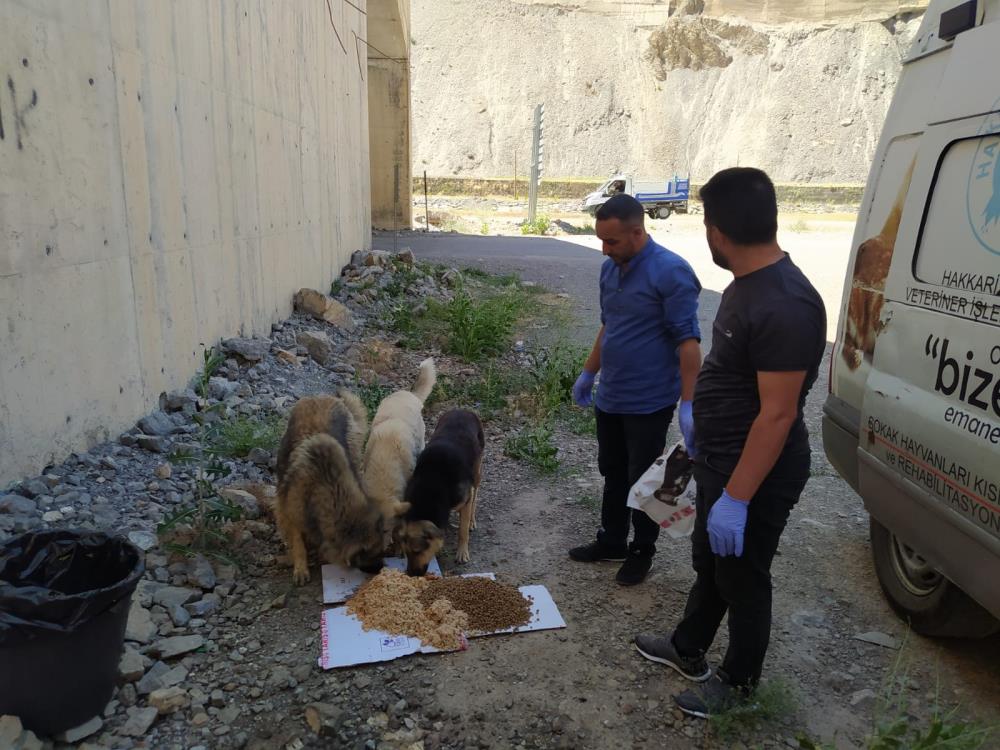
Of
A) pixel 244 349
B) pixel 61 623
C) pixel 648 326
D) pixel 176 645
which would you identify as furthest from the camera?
pixel 244 349

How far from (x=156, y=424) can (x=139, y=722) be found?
8.41 ft

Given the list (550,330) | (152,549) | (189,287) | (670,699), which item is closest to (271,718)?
(152,549)

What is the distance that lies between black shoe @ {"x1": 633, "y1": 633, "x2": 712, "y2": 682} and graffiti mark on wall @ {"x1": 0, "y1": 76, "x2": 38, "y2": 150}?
4.03m

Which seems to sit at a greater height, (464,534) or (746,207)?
(746,207)

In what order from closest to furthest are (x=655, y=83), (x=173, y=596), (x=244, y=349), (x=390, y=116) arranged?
(x=173, y=596), (x=244, y=349), (x=390, y=116), (x=655, y=83)

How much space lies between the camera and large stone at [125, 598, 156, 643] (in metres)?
3.04

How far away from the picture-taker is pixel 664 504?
3.28 metres

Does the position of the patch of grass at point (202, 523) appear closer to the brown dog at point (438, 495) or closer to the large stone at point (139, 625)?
the large stone at point (139, 625)

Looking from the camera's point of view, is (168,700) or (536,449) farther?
(536,449)

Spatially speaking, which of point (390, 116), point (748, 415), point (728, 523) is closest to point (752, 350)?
point (748, 415)

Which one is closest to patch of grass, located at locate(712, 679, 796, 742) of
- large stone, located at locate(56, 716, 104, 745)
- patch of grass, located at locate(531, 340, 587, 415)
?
large stone, located at locate(56, 716, 104, 745)

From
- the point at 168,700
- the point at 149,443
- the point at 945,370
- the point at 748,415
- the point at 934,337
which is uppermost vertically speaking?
the point at 934,337

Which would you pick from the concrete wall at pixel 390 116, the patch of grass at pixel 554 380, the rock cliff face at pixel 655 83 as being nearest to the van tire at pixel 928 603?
the patch of grass at pixel 554 380

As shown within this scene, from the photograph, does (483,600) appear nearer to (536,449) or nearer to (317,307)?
(536,449)
